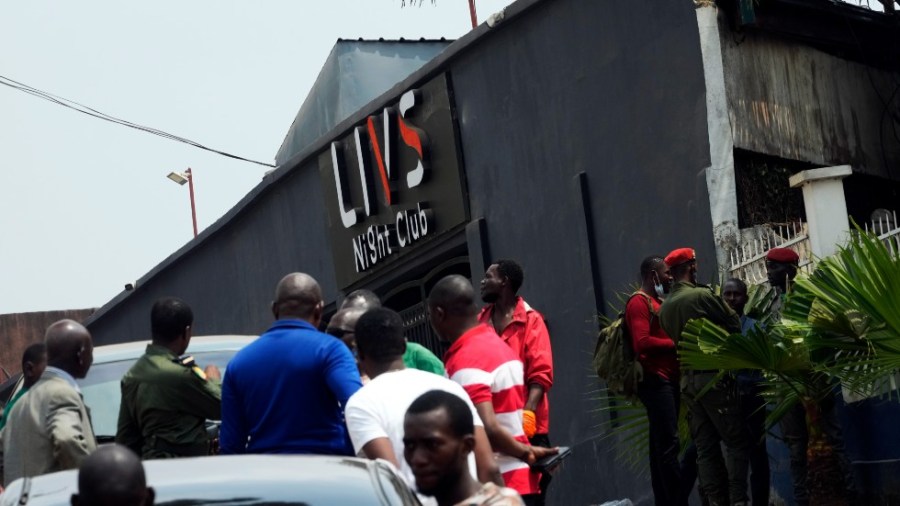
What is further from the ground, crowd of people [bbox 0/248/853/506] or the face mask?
the face mask

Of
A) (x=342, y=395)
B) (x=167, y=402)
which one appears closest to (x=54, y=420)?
(x=167, y=402)

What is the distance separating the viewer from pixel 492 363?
7.56m

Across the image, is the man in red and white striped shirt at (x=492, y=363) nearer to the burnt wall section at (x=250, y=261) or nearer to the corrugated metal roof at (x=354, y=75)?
the burnt wall section at (x=250, y=261)

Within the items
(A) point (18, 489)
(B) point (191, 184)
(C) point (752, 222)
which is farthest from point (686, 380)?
(B) point (191, 184)

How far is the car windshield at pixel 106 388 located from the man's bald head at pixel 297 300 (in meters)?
2.22

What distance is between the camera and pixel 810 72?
14062 millimetres

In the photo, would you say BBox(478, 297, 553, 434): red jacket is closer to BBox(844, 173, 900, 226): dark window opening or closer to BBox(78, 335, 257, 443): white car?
BBox(78, 335, 257, 443): white car

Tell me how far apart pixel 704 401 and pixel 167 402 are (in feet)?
12.1

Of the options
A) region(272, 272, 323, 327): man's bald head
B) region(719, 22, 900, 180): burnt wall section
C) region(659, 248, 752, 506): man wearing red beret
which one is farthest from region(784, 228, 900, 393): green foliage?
region(719, 22, 900, 180): burnt wall section

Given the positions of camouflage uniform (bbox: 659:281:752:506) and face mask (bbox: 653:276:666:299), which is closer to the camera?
camouflage uniform (bbox: 659:281:752:506)

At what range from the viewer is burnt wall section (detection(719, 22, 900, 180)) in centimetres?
1313

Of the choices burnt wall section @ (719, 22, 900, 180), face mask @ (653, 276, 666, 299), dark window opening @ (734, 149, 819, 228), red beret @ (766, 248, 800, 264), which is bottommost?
face mask @ (653, 276, 666, 299)

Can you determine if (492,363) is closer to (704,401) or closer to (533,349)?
(533,349)

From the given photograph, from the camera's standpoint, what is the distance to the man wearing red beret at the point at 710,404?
33.1 feet
